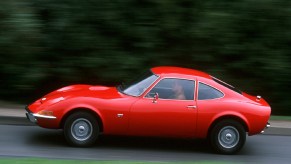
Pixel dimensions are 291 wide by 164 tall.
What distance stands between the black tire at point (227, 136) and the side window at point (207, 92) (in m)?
0.48

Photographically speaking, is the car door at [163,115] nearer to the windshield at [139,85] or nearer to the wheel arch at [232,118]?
the windshield at [139,85]

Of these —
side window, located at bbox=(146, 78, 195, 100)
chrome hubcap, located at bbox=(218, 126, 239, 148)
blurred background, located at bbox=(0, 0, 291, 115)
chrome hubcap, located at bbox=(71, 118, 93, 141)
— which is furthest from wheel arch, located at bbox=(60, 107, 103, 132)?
blurred background, located at bbox=(0, 0, 291, 115)

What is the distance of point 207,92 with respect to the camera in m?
9.66

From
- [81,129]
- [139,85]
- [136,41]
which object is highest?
[136,41]

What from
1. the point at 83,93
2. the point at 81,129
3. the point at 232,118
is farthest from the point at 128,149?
the point at 232,118

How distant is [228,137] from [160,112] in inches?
52.6

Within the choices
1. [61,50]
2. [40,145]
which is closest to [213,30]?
[61,50]

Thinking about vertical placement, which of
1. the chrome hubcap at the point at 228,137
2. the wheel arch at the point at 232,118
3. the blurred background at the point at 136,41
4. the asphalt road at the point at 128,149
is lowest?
the asphalt road at the point at 128,149

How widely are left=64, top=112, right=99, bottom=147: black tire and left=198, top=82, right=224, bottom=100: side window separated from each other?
1.91m

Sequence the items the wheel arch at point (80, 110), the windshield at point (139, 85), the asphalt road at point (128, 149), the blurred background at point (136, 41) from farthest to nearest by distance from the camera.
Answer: the blurred background at point (136, 41) → the windshield at point (139, 85) → the wheel arch at point (80, 110) → the asphalt road at point (128, 149)

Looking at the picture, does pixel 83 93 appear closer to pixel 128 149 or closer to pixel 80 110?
pixel 80 110

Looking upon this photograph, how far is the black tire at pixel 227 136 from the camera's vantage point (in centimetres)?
954

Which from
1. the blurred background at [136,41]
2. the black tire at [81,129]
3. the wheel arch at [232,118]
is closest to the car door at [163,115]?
the wheel arch at [232,118]

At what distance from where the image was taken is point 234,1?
1386 cm
